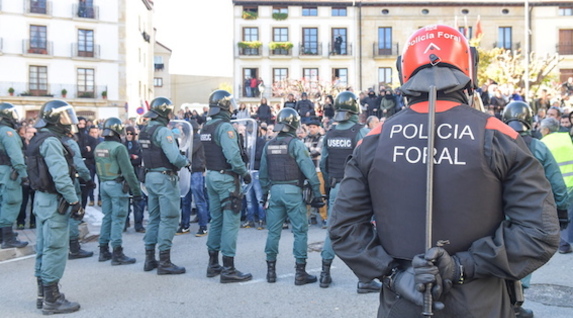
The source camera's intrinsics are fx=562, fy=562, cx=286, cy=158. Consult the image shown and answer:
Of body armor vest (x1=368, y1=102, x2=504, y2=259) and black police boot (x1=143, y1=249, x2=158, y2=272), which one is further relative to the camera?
black police boot (x1=143, y1=249, x2=158, y2=272)

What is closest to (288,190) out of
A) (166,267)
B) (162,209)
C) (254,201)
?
(162,209)

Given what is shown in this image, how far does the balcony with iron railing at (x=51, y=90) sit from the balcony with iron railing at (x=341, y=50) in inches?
704

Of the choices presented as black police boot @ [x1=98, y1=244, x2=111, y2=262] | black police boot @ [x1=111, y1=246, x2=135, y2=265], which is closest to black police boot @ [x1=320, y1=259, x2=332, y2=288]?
black police boot @ [x1=111, y1=246, x2=135, y2=265]

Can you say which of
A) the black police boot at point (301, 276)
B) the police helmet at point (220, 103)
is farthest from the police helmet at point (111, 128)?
the black police boot at point (301, 276)

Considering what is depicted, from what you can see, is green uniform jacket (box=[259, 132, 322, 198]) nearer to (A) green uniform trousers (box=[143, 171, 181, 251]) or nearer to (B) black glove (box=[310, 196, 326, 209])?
(B) black glove (box=[310, 196, 326, 209])

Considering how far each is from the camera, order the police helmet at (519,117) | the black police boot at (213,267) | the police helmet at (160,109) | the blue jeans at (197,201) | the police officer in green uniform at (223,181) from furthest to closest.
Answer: the blue jeans at (197,201)
the police helmet at (160,109)
the black police boot at (213,267)
the police officer in green uniform at (223,181)
the police helmet at (519,117)

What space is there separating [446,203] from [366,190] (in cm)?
40

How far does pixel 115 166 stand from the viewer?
8.40m

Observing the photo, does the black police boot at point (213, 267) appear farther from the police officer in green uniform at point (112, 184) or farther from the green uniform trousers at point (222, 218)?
the police officer in green uniform at point (112, 184)

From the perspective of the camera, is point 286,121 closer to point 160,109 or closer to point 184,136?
point 160,109

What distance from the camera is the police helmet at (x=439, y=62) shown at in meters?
2.54

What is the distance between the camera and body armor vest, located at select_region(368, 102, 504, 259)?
236cm

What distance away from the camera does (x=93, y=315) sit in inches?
224

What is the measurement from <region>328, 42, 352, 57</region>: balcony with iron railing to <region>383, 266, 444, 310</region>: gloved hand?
42.9m
